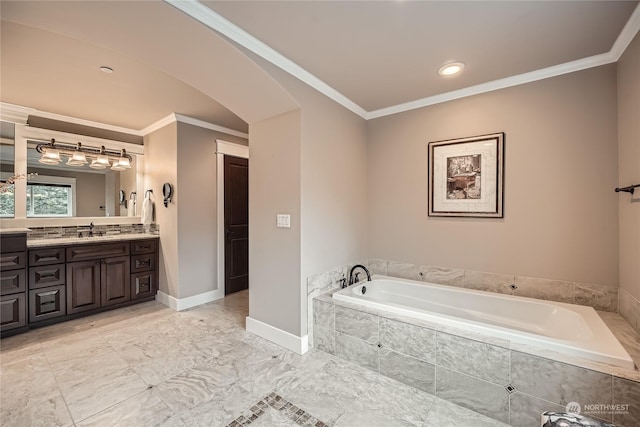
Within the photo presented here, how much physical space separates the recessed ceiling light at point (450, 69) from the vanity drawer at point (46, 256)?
14.1ft

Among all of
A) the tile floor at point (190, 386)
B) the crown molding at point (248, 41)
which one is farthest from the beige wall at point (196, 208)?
the crown molding at point (248, 41)

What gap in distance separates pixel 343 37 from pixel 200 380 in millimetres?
2673

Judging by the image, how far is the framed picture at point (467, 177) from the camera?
246 centimetres

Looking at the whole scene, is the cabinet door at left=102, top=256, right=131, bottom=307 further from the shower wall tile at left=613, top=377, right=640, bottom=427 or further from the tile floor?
the shower wall tile at left=613, top=377, right=640, bottom=427

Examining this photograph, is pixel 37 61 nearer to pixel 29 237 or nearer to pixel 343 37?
pixel 29 237

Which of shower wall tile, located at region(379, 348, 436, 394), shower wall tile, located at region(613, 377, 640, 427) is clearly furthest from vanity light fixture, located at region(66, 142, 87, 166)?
shower wall tile, located at region(613, 377, 640, 427)

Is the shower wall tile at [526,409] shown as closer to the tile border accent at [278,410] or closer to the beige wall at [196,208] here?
the tile border accent at [278,410]

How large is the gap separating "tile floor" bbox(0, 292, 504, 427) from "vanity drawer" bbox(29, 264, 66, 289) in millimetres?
490

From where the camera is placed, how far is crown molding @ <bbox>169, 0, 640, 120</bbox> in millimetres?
1601

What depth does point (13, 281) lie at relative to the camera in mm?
2609

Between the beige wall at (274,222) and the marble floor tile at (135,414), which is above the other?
the beige wall at (274,222)

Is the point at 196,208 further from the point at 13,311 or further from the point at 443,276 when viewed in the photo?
the point at 443,276

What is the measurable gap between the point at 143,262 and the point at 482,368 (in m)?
3.91

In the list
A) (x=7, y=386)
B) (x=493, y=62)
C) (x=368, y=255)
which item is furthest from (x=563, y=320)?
(x=7, y=386)
